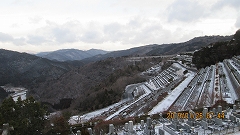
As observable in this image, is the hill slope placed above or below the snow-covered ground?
above

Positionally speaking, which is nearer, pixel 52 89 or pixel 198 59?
pixel 198 59

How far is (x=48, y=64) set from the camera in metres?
106

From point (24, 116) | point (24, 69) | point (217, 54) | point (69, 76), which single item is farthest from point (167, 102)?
point (24, 69)

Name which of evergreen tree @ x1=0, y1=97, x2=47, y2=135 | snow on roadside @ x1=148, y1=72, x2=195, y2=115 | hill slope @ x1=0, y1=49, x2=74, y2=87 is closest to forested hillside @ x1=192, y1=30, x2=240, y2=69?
snow on roadside @ x1=148, y1=72, x2=195, y2=115

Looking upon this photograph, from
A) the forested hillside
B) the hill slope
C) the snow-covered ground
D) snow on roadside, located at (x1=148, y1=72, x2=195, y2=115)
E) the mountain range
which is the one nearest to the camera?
snow on roadside, located at (x1=148, y1=72, x2=195, y2=115)

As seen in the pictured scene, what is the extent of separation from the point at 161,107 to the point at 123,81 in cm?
2328

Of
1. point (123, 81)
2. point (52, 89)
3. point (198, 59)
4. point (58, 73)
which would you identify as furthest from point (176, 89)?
point (58, 73)

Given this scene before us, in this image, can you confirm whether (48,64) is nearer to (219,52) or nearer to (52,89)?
(52,89)

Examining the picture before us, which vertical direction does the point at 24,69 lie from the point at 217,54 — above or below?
below

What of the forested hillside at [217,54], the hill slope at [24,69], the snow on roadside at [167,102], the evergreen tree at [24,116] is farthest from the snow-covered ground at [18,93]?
the evergreen tree at [24,116]

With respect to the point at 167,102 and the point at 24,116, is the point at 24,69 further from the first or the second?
the point at 24,116

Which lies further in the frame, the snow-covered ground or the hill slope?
the hill slope

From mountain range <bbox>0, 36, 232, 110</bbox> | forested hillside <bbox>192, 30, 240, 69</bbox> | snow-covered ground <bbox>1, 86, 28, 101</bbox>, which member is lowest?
snow-covered ground <bbox>1, 86, 28, 101</bbox>

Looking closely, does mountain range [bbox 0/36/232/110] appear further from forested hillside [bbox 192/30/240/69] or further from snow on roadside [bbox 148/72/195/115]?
forested hillside [bbox 192/30/240/69]
